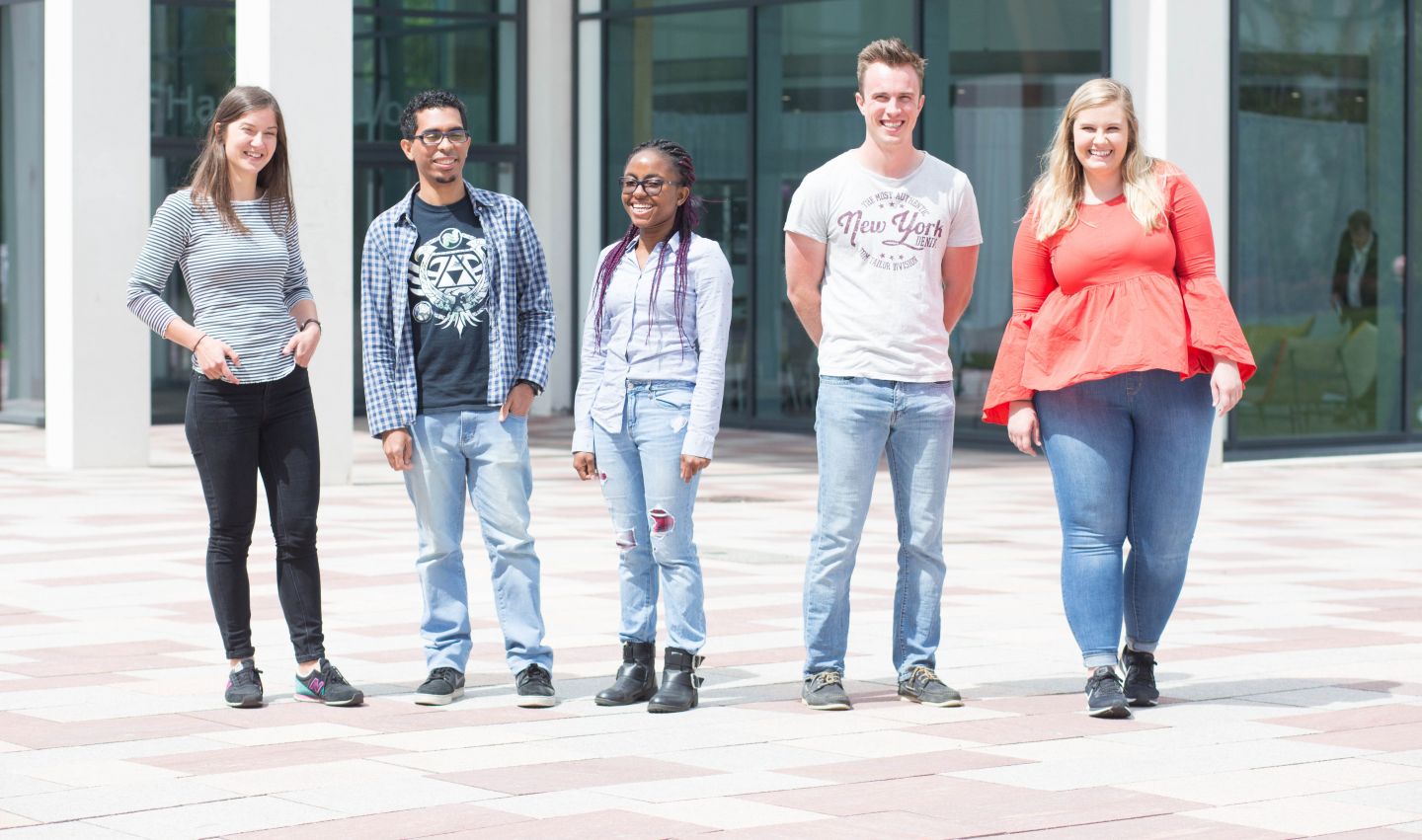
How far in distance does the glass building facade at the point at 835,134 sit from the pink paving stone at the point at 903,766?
1115cm

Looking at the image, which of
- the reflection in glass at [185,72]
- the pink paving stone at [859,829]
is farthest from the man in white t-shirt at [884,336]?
the reflection in glass at [185,72]

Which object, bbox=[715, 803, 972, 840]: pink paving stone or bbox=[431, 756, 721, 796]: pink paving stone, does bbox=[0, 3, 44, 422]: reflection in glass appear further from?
bbox=[715, 803, 972, 840]: pink paving stone

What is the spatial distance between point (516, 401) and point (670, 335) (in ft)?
1.60

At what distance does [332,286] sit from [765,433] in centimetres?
627

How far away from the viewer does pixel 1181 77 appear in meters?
15.5

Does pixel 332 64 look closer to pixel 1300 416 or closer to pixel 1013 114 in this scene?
pixel 1013 114

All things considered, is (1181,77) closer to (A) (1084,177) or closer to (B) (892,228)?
(A) (1084,177)

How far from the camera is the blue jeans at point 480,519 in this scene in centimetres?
644

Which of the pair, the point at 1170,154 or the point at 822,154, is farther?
the point at 822,154

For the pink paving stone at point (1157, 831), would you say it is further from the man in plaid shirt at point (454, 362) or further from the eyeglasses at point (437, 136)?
the eyeglasses at point (437, 136)

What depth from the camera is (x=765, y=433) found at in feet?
63.1

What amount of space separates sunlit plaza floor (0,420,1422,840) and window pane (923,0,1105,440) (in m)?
6.19

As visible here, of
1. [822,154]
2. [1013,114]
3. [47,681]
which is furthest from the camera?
[822,154]

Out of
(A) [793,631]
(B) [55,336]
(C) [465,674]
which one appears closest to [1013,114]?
(B) [55,336]
